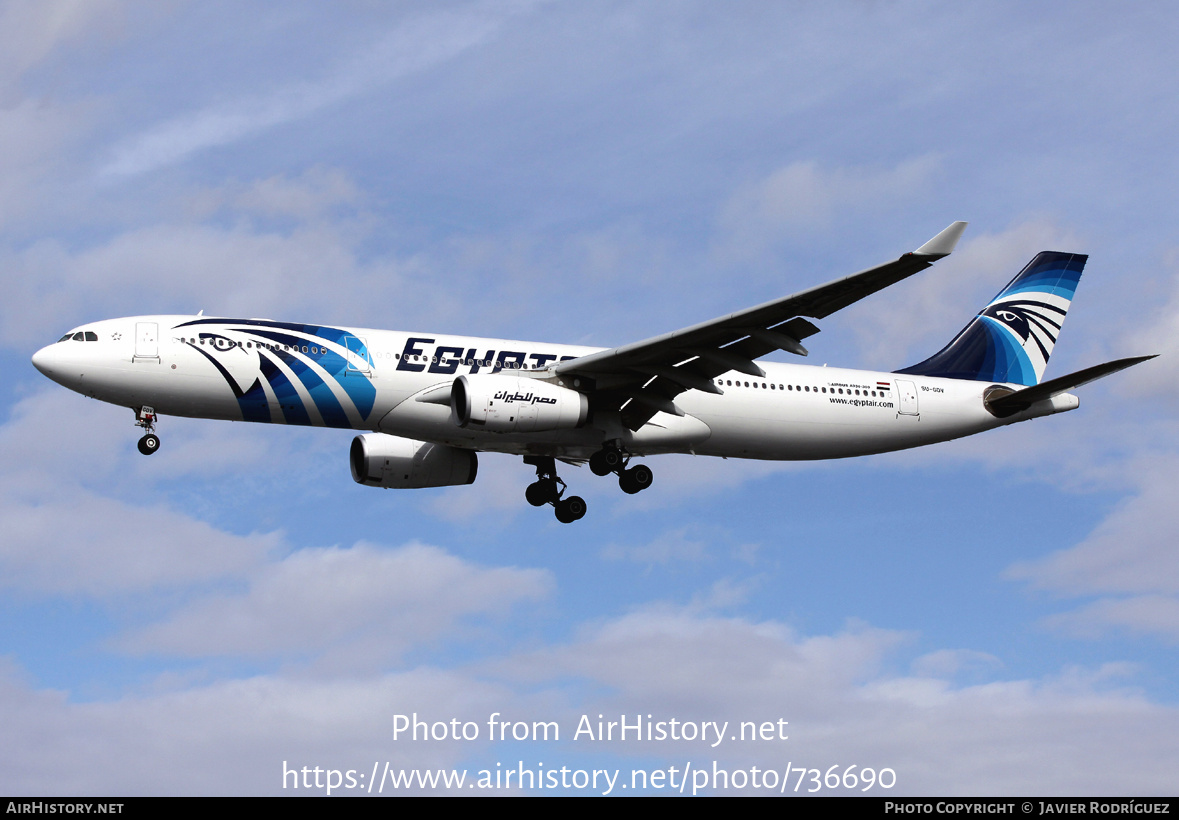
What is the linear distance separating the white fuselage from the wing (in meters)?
1.14

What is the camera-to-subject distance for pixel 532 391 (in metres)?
31.3

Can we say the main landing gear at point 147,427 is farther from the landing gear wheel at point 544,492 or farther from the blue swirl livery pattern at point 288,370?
the landing gear wheel at point 544,492

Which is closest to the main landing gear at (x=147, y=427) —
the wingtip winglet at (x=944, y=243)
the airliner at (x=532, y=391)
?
the airliner at (x=532, y=391)

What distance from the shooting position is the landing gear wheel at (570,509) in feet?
121

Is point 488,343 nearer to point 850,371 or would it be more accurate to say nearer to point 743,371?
point 743,371

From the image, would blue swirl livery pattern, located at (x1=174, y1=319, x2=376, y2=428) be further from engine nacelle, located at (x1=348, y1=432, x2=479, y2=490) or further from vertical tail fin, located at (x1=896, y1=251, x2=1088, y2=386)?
vertical tail fin, located at (x1=896, y1=251, x2=1088, y2=386)

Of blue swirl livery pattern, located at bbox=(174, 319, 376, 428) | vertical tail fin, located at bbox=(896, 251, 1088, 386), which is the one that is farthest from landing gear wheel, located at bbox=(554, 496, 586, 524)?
vertical tail fin, located at bbox=(896, 251, 1088, 386)

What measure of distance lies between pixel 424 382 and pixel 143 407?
6.70m

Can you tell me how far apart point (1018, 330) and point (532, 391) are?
701 inches

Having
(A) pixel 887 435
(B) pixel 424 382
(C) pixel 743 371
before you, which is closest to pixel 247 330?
(B) pixel 424 382

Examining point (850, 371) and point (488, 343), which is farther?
point (850, 371)

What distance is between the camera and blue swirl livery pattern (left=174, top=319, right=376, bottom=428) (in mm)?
31500

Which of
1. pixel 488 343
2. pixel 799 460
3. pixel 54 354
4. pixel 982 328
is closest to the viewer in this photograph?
pixel 54 354

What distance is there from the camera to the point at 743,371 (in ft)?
104
